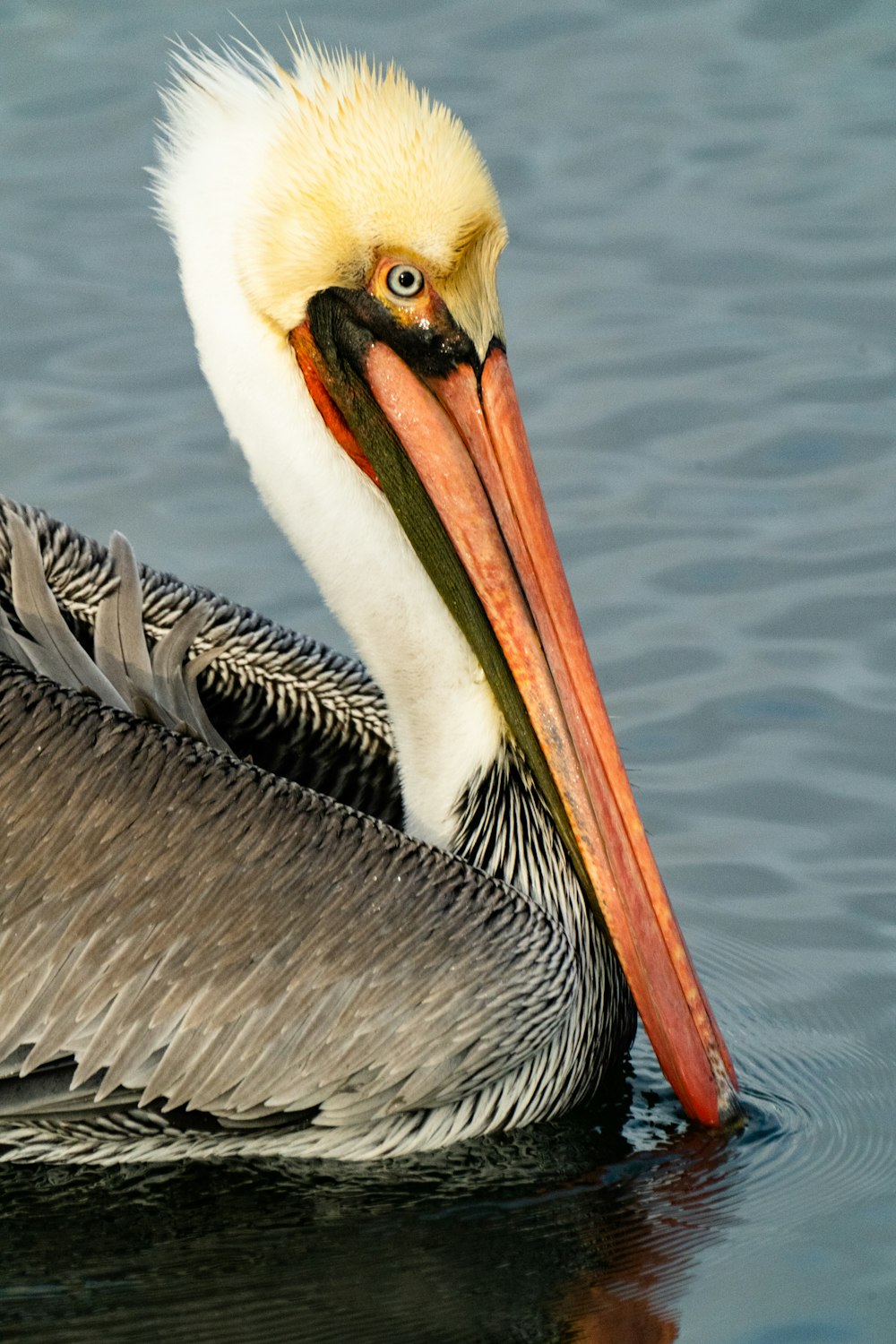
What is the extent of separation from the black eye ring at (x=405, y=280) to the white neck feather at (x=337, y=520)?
0.89 feet

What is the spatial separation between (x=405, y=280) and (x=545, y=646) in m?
0.73

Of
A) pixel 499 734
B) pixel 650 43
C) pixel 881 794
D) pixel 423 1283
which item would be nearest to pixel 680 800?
pixel 881 794

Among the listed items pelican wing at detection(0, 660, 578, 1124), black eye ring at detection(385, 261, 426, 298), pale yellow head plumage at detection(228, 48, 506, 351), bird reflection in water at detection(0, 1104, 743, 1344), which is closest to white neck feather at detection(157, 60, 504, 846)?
pale yellow head plumage at detection(228, 48, 506, 351)

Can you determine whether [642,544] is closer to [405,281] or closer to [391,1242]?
[405,281]

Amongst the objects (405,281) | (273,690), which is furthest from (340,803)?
(405,281)

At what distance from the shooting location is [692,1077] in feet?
14.3

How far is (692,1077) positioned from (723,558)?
266cm

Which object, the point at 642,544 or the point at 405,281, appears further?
the point at 642,544

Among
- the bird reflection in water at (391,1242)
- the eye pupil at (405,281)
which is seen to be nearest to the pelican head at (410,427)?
the eye pupil at (405,281)

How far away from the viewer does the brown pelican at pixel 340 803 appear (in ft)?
13.5

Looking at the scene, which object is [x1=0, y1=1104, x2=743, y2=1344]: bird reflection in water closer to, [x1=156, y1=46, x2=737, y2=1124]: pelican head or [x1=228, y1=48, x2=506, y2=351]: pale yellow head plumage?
[x1=156, y1=46, x2=737, y2=1124]: pelican head

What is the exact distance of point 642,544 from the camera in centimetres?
684

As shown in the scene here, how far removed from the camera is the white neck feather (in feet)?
14.6

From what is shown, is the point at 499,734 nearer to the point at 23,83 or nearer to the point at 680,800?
the point at 680,800
